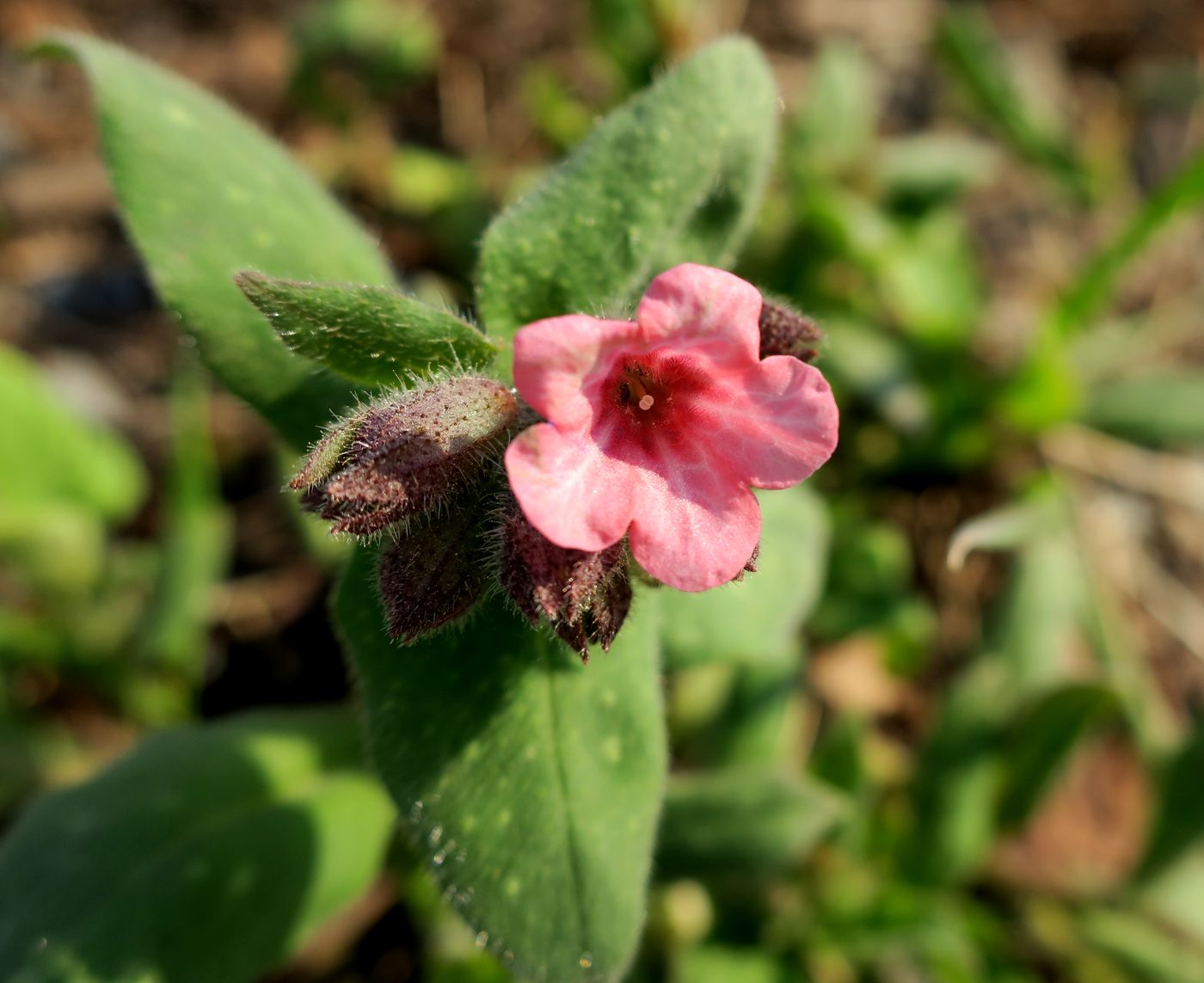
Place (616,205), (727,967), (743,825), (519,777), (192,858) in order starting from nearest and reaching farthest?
(519,777) → (616,205) → (192,858) → (743,825) → (727,967)

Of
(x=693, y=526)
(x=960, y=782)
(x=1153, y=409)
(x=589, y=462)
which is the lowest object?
(x=960, y=782)

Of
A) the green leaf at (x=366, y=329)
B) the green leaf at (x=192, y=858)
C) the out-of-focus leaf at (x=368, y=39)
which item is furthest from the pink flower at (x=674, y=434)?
the out-of-focus leaf at (x=368, y=39)

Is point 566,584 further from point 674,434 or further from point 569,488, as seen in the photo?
point 674,434

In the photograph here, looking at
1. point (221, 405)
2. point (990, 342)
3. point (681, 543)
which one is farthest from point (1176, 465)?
point (221, 405)

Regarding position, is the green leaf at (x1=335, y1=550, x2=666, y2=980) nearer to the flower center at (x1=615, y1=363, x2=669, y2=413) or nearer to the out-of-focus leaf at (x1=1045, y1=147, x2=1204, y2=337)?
the flower center at (x1=615, y1=363, x2=669, y2=413)

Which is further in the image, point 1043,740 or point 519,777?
point 1043,740

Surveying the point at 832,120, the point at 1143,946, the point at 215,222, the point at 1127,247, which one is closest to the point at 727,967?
the point at 1143,946

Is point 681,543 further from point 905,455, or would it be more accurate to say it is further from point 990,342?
point 990,342

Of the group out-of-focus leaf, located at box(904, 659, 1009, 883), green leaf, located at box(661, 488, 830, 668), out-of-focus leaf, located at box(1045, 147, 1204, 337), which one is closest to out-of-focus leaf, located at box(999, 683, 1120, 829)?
out-of-focus leaf, located at box(904, 659, 1009, 883)
